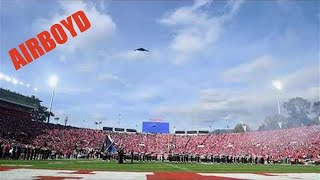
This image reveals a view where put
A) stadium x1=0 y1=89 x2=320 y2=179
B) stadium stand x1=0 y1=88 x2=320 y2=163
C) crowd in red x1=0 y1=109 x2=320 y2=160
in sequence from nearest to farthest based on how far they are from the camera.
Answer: stadium x1=0 y1=89 x2=320 y2=179 → stadium stand x1=0 y1=88 x2=320 y2=163 → crowd in red x1=0 y1=109 x2=320 y2=160

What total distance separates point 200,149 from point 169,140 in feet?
33.7

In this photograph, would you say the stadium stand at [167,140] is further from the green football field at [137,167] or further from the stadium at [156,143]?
the green football field at [137,167]

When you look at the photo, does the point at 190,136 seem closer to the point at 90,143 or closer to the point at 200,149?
the point at 200,149

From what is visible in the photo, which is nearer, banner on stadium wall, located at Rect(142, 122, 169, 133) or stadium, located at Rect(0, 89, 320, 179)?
stadium, located at Rect(0, 89, 320, 179)

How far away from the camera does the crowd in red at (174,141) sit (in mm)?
55031

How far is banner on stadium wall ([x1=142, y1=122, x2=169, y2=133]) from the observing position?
7206cm

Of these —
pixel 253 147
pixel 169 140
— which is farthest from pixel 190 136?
pixel 253 147

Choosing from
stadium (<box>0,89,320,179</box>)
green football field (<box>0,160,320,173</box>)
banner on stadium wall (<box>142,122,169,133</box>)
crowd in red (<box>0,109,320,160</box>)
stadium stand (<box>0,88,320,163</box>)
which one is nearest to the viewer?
green football field (<box>0,160,320,173</box>)

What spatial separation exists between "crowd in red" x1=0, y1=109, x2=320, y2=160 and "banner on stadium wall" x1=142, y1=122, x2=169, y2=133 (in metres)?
3.54

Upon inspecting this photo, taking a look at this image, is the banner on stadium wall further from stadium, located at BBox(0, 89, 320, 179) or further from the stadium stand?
the stadium stand

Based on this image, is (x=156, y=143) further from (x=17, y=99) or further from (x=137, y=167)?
(x=137, y=167)

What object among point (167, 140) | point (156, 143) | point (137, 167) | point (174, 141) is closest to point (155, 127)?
point (156, 143)

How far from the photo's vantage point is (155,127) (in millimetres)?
72562

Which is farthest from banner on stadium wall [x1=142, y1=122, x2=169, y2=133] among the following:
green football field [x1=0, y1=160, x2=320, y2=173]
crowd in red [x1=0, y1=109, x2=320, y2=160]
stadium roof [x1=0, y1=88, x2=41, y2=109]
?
green football field [x1=0, y1=160, x2=320, y2=173]
